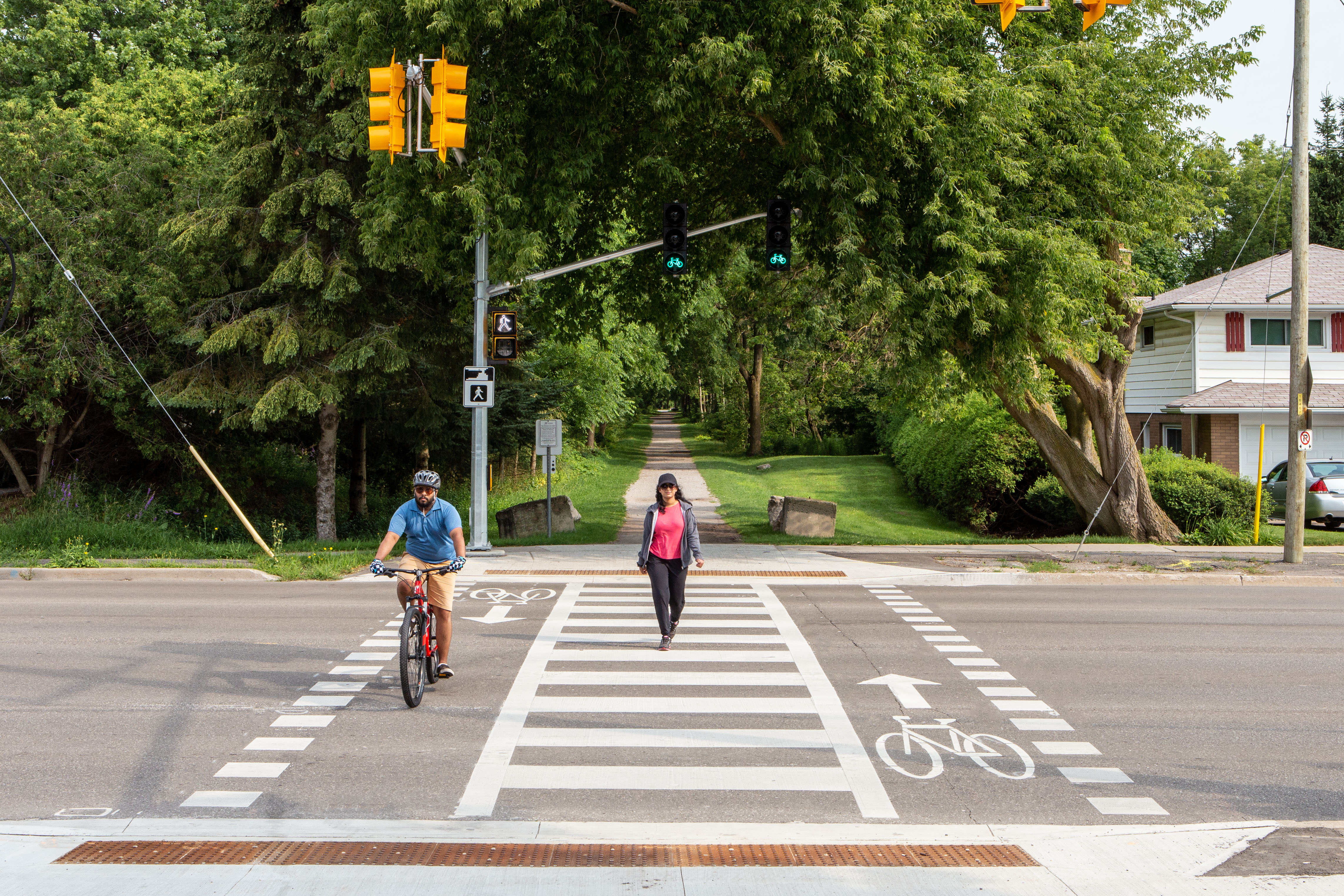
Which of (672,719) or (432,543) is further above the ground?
(432,543)

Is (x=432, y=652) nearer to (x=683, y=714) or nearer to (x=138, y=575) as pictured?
(x=683, y=714)

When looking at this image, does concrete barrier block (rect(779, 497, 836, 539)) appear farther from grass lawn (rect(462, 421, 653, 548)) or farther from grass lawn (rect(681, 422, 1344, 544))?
grass lawn (rect(462, 421, 653, 548))

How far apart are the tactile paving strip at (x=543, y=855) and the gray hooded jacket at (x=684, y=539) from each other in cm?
494

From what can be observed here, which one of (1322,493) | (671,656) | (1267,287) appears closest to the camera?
(671,656)

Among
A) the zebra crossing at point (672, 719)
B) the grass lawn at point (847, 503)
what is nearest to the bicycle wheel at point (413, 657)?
the zebra crossing at point (672, 719)

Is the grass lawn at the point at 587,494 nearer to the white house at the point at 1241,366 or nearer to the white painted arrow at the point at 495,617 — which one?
the white painted arrow at the point at 495,617

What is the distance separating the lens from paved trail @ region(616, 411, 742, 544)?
21.7 meters

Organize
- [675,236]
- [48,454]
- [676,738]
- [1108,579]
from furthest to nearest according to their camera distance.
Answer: [48,454] → [675,236] → [1108,579] → [676,738]

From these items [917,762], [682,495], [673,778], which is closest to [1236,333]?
[682,495]

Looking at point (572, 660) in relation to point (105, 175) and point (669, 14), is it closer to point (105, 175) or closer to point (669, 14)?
point (669, 14)

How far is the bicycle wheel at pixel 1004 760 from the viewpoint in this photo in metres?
6.89

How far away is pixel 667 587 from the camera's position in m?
10.6

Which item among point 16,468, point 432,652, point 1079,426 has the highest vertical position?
point 1079,426

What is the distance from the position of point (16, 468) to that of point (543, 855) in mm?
22044
